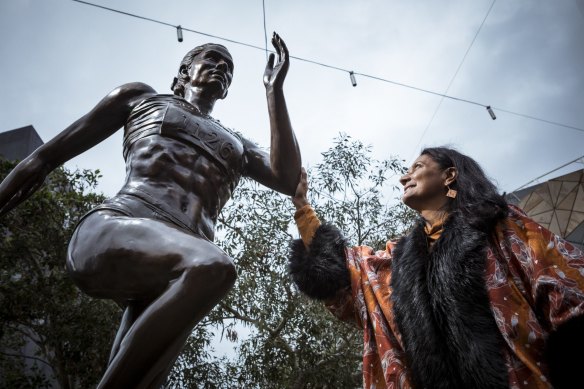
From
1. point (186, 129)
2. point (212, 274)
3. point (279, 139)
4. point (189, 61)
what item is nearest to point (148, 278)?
point (212, 274)

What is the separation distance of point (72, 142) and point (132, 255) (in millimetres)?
879

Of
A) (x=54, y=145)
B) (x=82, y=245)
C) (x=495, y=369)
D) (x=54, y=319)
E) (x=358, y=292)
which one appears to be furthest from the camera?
(x=54, y=319)

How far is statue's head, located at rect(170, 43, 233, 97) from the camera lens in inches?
90.0

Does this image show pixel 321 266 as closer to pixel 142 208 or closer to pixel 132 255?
pixel 142 208

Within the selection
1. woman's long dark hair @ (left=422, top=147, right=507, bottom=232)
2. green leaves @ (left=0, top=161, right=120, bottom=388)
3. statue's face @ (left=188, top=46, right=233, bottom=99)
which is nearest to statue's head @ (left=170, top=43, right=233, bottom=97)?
statue's face @ (left=188, top=46, right=233, bottom=99)

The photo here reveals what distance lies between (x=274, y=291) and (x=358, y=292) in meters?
5.64

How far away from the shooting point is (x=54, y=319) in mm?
7430

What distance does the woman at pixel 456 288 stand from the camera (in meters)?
1.55

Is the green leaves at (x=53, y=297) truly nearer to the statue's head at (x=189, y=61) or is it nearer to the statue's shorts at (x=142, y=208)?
the statue's head at (x=189, y=61)

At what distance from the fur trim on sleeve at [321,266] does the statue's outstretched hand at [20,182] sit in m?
1.26

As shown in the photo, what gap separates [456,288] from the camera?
5.87ft

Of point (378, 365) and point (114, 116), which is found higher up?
point (114, 116)

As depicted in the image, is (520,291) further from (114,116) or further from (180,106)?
(114,116)

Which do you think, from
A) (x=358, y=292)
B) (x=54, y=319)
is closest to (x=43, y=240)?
(x=54, y=319)
